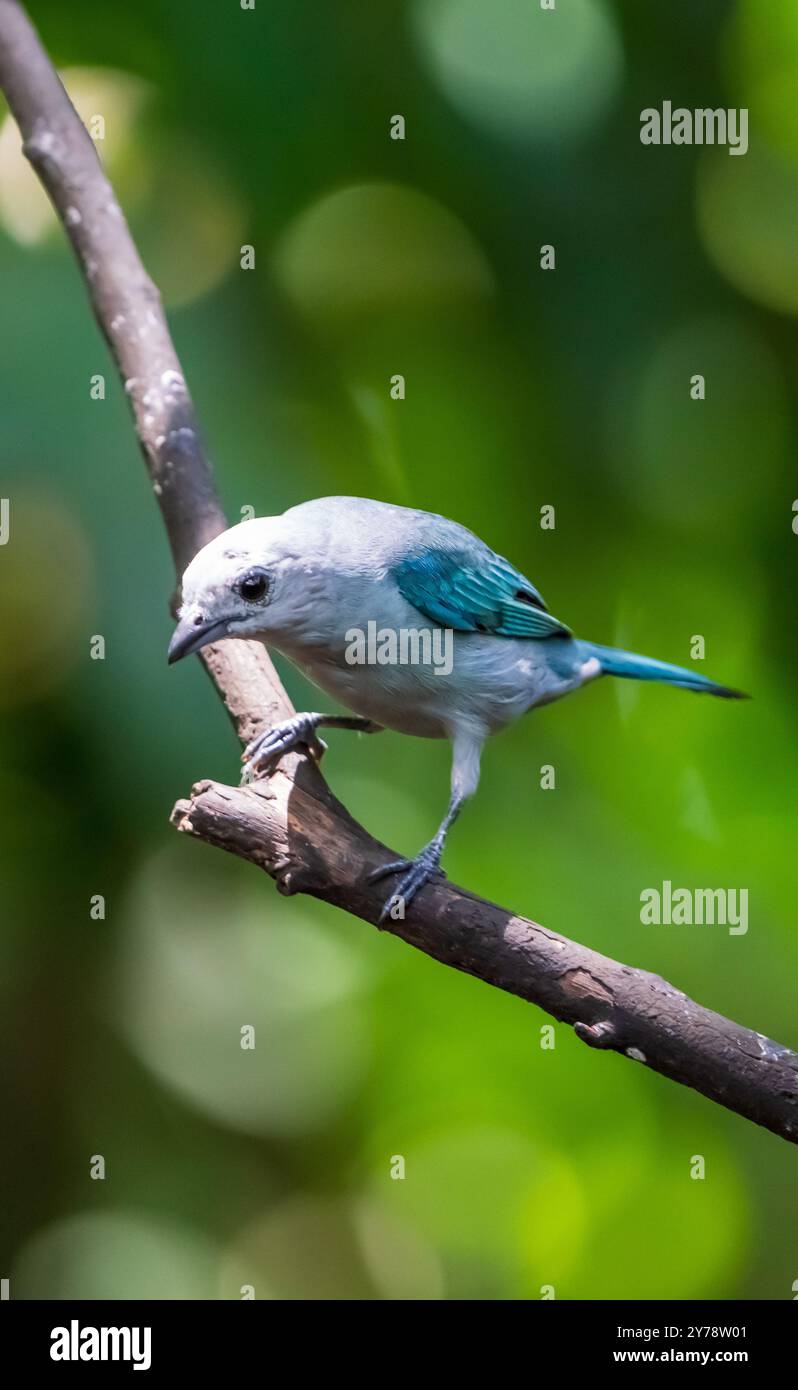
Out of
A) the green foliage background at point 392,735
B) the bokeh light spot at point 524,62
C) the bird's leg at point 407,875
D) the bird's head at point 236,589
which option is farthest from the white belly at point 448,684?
the bokeh light spot at point 524,62

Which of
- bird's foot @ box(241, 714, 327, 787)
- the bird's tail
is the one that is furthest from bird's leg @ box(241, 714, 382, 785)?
the bird's tail

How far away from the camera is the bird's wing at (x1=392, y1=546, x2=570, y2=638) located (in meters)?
2.30

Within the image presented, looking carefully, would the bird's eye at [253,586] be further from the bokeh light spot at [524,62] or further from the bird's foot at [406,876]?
the bokeh light spot at [524,62]

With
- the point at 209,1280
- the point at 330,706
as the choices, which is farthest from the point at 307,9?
the point at 209,1280

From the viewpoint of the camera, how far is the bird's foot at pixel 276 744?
2160 millimetres

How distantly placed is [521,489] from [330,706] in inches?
31.0

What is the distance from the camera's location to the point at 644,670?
8.98ft

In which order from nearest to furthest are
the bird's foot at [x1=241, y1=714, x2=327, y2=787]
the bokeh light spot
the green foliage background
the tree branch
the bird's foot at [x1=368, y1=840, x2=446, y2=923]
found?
1. the tree branch
2. the bird's foot at [x1=368, y1=840, x2=446, y2=923]
3. the bird's foot at [x1=241, y1=714, x2=327, y2=787]
4. the green foliage background
5. the bokeh light spot

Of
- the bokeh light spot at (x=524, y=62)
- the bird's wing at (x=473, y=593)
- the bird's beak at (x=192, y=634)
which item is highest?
the bokeh light spot at (x=524, y=62)

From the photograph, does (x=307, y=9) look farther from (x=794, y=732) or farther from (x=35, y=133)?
(x=794, y=732)

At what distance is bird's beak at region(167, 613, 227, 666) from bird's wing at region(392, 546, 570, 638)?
0.42 metres

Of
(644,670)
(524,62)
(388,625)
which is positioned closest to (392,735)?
(644,670)

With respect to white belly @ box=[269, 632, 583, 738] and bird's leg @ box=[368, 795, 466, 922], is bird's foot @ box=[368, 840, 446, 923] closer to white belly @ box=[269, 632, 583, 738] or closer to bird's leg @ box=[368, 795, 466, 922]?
bird's leg @ box=[368, 795, 466, 922]

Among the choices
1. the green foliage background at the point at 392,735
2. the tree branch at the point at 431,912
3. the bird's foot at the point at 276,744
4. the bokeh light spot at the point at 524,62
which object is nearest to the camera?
the tree branch at the point at 431,912
